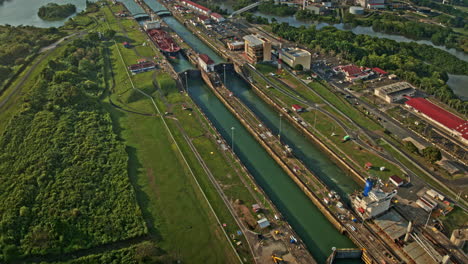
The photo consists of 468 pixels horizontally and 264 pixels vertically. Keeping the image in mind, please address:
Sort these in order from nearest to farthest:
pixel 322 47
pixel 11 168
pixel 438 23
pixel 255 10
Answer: pixel 11 168 → pixel 322 47 → pixel 438 23 → pixel 255 10

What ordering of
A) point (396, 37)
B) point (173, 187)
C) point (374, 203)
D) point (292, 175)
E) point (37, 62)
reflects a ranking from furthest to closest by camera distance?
1. point (396, 37)
2. point (37, 62)
3. point (292, 175)
4. point (173, 187)
5. point (374, 203)

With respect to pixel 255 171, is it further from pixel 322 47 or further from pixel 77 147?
pixel 322 47

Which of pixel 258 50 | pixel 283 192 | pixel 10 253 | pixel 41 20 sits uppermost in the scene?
pixel 41 20

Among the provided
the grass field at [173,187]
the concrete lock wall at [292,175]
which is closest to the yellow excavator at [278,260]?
the grass field at [173,187]

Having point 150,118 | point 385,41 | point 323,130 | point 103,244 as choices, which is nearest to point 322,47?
point 385,41

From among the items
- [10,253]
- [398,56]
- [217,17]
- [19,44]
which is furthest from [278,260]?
[217,17]

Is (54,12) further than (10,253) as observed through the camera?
Yes

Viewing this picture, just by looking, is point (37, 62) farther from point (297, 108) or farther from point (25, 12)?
point (25, 12)
